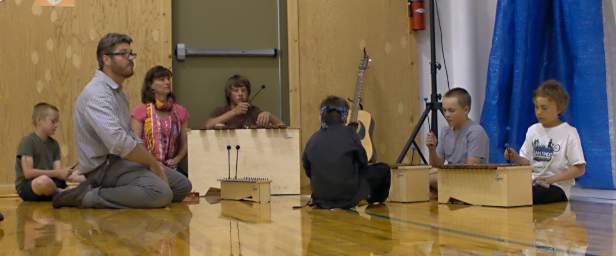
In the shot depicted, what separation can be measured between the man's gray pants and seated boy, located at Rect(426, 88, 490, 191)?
1.54 m

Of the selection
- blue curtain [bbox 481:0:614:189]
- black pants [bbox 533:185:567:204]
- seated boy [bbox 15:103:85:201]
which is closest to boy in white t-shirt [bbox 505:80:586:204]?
black pants [bbox 533:185:567:204]

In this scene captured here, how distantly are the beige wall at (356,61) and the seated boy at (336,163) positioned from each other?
6.54 feet

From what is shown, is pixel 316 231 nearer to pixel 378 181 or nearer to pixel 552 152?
pixel 378 181

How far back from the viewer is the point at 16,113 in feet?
18.5

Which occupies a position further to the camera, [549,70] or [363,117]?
[363,117]

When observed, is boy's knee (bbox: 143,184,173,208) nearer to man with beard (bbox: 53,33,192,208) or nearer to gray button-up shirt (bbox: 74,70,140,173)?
man with beard (bbox: 53,33,192,208)

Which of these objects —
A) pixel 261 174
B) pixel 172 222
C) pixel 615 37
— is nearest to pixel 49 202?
pixel 261 174

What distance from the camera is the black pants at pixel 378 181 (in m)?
4.10

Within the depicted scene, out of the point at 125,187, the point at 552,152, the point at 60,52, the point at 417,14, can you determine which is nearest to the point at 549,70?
the point at 552,152

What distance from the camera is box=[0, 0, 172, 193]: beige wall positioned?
5.64 m

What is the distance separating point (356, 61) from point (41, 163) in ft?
8.13

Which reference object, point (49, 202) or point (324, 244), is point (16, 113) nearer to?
point (49, 202)

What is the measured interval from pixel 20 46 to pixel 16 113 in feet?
1.59

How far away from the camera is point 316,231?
9.70ft
